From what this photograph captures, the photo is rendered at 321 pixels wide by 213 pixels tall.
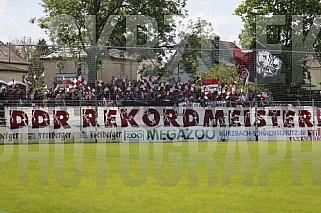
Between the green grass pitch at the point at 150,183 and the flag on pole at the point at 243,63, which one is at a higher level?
the flag on pole at the point at 243,63

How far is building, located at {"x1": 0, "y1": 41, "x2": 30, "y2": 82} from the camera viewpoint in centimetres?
1919

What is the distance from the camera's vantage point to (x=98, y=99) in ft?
64.9

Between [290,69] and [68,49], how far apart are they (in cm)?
913

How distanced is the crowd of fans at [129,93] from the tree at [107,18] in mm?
6149

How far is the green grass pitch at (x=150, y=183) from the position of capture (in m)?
8.19

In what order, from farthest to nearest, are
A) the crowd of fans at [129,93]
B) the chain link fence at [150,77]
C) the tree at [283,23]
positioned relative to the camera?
the tree at [283,23] < the chain link fence at [150,77] < the crowd of fans at [129,93]

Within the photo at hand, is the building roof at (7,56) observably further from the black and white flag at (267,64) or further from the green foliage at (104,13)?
the black and white flag at (267,64)

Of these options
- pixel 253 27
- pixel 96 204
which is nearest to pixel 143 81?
pixel 96 204

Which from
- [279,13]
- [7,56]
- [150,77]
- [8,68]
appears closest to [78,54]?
[7,56]

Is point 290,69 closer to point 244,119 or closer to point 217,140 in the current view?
point 244,119

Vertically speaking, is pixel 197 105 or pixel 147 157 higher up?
pixel 197 105

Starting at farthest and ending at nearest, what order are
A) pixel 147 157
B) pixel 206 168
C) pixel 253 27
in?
pixel 253 27, pixel 147 157, pixel 206 168

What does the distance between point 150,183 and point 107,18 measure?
22.7 metres

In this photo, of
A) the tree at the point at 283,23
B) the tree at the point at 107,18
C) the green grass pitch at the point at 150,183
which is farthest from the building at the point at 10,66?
the tree at the point at 283,23
